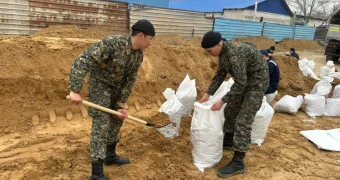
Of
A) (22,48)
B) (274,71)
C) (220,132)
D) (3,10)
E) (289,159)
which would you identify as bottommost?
(289,159)

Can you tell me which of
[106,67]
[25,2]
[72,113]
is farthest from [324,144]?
[25,2]

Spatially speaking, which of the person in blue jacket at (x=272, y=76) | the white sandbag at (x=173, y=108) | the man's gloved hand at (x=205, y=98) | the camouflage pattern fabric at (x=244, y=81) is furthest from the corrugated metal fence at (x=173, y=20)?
the camouflage pattern fabric at (x=244, y=81)

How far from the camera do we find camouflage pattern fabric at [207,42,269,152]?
271cm

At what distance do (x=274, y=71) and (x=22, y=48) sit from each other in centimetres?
430

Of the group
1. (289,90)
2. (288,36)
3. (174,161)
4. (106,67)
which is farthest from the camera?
(288,36)

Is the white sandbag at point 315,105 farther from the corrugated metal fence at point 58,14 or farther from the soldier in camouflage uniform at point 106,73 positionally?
the corrugated metal fence at point 58,14

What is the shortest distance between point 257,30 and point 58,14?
1133cm

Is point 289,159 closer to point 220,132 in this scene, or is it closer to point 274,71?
point 220,132

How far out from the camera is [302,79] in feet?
25.3

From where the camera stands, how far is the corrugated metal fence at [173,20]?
368 inches

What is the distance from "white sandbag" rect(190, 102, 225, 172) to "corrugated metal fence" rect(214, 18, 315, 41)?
32.0ft

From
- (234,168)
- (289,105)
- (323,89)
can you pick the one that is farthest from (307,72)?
(234,168)

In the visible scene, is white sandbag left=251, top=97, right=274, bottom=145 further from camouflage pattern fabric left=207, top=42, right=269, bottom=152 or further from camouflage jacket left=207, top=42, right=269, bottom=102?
camouflage jacket left=207, top=42, right=269, bottom=102

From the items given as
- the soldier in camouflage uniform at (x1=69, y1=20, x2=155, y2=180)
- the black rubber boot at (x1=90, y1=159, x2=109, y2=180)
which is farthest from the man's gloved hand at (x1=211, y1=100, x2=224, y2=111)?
the black rubber boot at (x1=90, y1=159, x2=109, y2=180)
